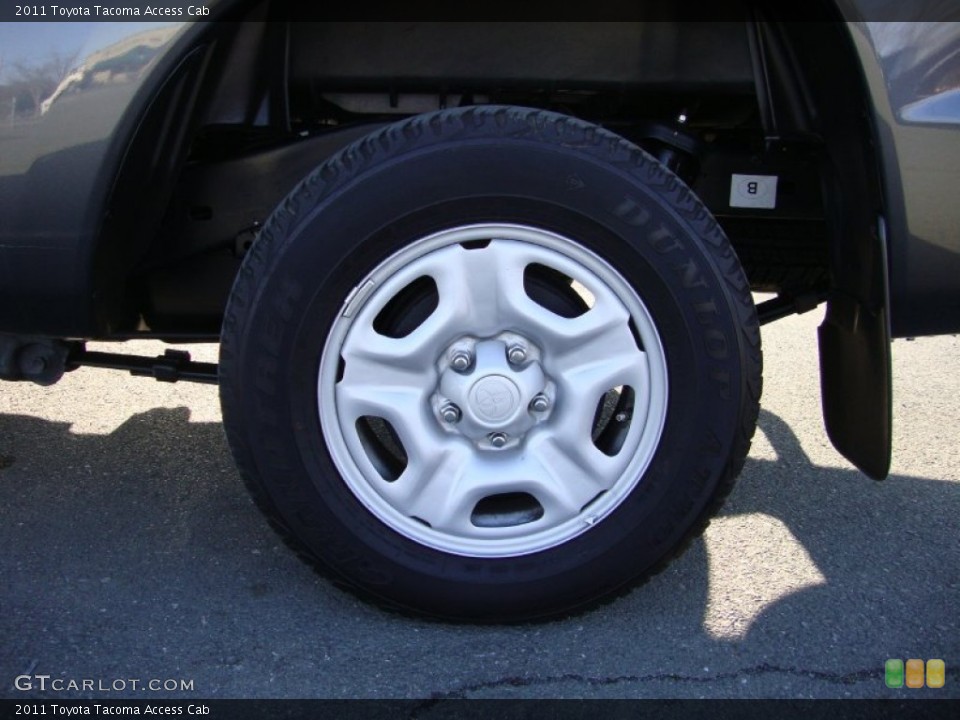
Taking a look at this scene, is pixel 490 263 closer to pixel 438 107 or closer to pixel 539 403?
pixel 539 403

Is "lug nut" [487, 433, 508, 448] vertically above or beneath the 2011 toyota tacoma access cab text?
beneath

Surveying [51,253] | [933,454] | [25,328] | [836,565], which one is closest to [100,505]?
[25,328]

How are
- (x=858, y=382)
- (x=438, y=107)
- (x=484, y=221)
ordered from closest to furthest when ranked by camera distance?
(x=484, y=221) < (x=858, y=382) < (x=438, y=107)

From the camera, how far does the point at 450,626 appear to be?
231cm

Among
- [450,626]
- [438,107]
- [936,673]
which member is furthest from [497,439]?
[936,673]

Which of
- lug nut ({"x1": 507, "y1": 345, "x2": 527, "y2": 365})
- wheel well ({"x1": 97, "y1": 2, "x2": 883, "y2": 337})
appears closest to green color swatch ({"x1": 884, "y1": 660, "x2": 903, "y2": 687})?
wheel well ({"x1": 97, "y1": 2, "x2": 883, "y2": 337})

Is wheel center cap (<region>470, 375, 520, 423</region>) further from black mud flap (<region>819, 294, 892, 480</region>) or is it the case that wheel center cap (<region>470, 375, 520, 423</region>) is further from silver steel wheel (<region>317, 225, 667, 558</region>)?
black mud flap (<region>819, 294, 892, 480</region>)

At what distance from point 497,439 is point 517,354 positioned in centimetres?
20

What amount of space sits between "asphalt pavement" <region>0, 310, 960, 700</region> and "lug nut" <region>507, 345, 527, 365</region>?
0.63 metres

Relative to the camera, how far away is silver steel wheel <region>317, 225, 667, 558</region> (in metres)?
2.16

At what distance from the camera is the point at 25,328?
7.31 ft

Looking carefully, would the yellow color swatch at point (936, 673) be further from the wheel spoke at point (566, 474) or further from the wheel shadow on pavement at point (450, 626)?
the wheel spoke at point (566, 474)
